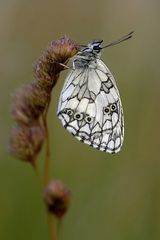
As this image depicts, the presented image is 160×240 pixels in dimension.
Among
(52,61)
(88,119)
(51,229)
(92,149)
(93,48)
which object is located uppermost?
(93,48)

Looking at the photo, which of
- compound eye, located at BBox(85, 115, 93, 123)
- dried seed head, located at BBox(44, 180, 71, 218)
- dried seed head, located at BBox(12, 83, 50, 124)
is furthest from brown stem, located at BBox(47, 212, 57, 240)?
compound eye, located at BBox(85, 115, 93, 123)

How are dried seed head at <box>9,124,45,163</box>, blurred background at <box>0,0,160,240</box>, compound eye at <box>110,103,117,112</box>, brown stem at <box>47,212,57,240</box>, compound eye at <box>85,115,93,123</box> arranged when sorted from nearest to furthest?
brown stem at <box>47,212,57,240</box> → dried seed head at <box>9,124,45,163</box> → compound eye at <box>85,115,93,123</box> → compound eye at <box>110,103,117,112</box> → blurred background at <box>0,0,160,240</box>

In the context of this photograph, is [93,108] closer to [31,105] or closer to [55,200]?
[31,105]

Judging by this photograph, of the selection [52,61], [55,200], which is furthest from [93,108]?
[55,200]

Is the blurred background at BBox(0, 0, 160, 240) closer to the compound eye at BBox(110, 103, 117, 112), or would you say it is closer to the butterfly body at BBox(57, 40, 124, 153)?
the butterfly body at BBox(57, 40, 124, 153)

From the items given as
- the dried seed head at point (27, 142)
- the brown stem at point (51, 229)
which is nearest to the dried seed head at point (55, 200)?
the brown stem at point (51, 229)

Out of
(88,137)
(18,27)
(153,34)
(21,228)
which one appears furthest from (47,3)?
(88,137)
